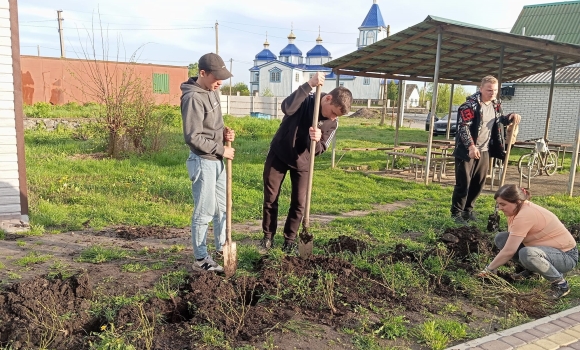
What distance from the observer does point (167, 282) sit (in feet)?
12.6

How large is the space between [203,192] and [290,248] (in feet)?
4.21

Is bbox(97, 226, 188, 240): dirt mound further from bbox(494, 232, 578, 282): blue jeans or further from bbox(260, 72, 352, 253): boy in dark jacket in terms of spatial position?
bbox(494, 232, 578, 282): blue jeans

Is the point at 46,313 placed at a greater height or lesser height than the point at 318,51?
lesser

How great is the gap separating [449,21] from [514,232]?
5.86m

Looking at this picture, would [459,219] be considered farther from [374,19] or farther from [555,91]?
[374,19]

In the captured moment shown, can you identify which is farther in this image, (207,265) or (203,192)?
(207,265)

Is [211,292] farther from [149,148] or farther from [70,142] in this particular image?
[70,142]

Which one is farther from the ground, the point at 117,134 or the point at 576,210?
the point at 117,134

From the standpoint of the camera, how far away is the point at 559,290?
3986mm

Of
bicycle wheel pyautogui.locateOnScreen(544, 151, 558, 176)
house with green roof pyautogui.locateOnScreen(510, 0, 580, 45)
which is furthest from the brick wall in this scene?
bicycle wheel pyautogui.locateOnScreen(544, 151, 558, 176)

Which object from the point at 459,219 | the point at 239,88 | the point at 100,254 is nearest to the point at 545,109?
the point at 459,219

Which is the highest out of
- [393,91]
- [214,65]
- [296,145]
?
[393,91]

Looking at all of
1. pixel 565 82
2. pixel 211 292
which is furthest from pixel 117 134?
pixel 565 82

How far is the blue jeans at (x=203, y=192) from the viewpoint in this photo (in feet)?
12.9
